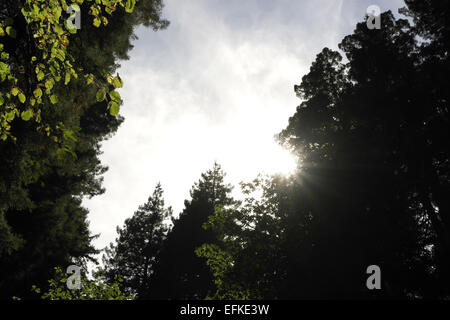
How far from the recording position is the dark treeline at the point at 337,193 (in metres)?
9.44

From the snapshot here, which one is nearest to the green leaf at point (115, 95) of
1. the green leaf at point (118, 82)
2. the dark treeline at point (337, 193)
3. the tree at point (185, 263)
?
the green leaf at point (118, 82)

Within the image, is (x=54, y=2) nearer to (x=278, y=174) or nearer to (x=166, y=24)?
(x=166, y=24)

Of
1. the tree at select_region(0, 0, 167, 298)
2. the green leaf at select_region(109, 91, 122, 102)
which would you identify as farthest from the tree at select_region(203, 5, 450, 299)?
the green leaf at select_region(109, 91, 122, 102)

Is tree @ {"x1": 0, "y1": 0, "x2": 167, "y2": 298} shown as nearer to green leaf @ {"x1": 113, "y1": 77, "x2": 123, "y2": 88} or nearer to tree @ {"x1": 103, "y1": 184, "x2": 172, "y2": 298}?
green leaf @ {"x1": 113, "y1": 77, "x2": 123, "y2": 88}

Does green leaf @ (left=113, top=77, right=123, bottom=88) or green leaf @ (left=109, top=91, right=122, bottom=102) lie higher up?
green leaf @ (left=113, top=77, right=123, bottom=88)

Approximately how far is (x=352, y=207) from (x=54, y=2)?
10.8 metres

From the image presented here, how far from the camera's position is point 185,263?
24953mm

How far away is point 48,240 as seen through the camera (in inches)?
550

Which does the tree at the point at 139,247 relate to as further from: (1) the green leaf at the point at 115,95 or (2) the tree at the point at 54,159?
(1) the green leaf at the point at 115,95

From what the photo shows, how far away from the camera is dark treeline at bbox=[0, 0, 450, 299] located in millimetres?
9438

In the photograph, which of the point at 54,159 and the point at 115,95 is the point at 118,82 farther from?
the point at 54,159

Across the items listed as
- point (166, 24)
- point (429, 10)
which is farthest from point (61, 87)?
point (429, 10)

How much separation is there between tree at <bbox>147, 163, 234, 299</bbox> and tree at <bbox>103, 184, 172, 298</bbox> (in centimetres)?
336

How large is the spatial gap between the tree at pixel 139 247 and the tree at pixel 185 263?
3.36 m
